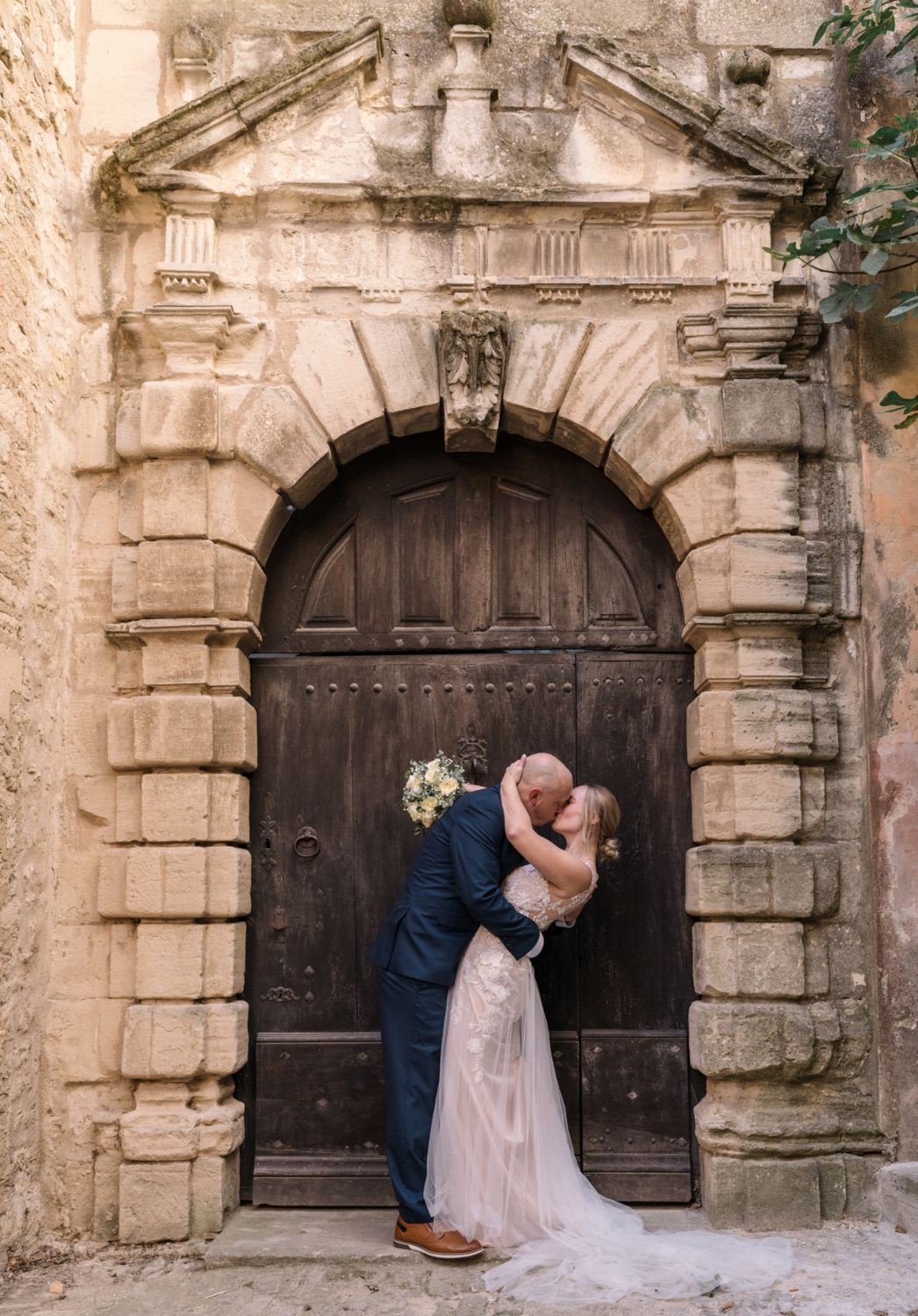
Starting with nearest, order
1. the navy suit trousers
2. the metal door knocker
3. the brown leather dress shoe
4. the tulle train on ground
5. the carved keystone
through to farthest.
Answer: the tulle train on ground
the brown leather dress shoe
the navy suit trousers
the carved keystone
the metal door knocker

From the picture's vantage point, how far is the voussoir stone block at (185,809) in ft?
13.6

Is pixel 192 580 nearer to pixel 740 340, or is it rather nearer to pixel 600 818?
pixel 600 818

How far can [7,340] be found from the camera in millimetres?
3945

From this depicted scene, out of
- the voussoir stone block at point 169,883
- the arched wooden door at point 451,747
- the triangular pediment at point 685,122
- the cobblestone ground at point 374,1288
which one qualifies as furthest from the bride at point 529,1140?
the triangular pediment at point 685,122

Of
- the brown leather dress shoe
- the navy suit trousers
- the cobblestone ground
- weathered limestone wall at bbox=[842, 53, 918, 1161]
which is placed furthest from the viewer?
weathered limestone wall at bbox=[842, 53, 918, 1161]

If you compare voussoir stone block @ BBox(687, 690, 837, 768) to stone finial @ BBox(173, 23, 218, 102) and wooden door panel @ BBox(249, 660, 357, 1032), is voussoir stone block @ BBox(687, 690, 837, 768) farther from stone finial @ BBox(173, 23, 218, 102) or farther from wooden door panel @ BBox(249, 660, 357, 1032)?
stone finial @ BBox(173, 23, 218, 102)

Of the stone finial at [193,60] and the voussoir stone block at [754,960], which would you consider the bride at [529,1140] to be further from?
the stone finial at [193,60]

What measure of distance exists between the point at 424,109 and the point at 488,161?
0.36 m

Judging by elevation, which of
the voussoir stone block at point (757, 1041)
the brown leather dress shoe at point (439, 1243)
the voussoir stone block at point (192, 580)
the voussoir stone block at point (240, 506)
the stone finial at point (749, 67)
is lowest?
the brown leather dress shoe at point (439, 1243)

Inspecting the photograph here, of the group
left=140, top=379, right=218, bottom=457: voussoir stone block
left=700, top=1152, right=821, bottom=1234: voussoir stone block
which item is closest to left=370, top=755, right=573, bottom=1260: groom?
left=700, top=1152, right=821, bottom=1234: voussoir stone block

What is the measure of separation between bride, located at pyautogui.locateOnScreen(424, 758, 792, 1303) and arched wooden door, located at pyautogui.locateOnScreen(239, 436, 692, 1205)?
0.39m

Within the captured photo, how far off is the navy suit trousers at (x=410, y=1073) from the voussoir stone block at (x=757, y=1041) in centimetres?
98

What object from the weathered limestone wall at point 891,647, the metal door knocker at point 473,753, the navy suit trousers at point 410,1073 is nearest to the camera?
the navy suit trousers at point 410,1073

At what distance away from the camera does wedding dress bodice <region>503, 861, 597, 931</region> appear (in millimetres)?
3945
